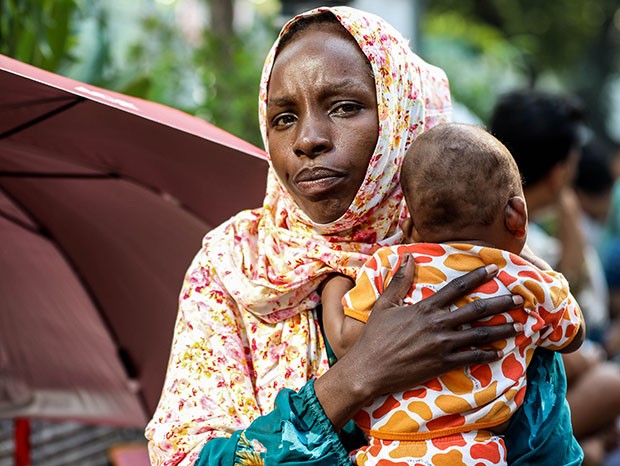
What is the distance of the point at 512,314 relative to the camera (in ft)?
7.05

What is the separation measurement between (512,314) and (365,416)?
0.39 m

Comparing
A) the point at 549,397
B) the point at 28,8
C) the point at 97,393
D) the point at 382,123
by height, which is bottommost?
the point at 97,393

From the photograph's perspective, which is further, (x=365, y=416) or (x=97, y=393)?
(x=97, y=393)

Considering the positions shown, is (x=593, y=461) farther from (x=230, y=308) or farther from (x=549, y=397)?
(x=230, y=308)

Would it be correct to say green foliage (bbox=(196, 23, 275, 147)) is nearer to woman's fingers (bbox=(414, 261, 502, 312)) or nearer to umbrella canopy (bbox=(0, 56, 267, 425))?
umbrella canopy (bbox=(0, 56, 267, 425))

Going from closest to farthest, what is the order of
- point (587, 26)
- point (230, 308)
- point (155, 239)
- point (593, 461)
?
point (230, 308), point (155, 239), point (593, 461), point (587, 26)

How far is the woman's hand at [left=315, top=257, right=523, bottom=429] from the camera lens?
6.92 feet

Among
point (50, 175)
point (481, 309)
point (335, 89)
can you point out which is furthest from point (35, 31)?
point (481, 309)

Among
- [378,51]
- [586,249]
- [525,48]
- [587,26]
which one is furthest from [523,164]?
[587,26]

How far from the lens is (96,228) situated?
11.7ft

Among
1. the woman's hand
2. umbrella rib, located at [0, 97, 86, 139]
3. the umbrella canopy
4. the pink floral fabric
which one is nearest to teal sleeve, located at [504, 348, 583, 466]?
the woman's hand

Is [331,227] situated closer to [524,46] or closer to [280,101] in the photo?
[280,101]

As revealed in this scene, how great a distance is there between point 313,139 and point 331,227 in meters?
0.24

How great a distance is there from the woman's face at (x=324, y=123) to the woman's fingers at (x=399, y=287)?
270mm
